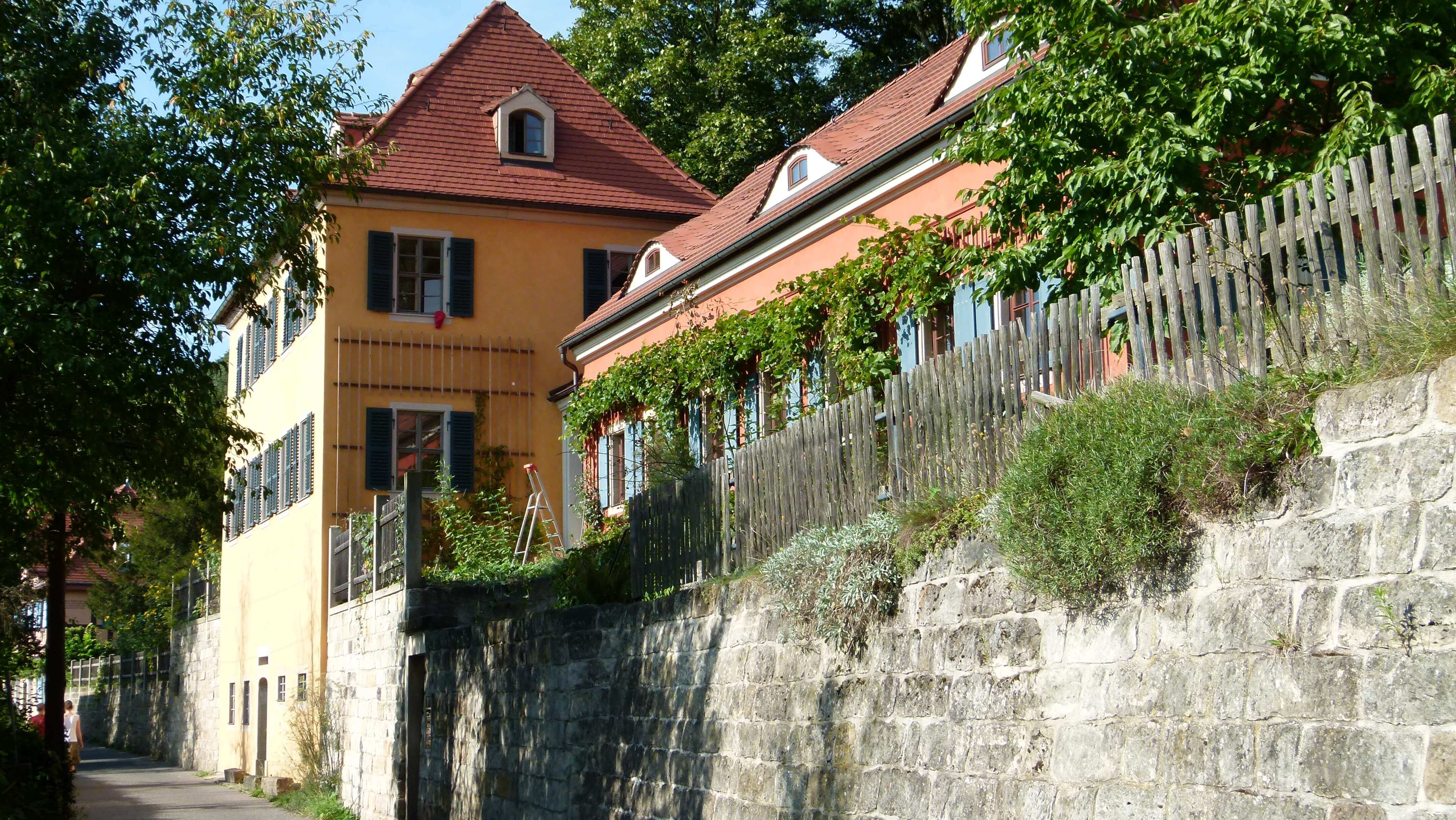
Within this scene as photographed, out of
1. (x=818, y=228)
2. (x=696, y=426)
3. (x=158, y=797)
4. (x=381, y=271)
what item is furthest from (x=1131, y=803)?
(x=158, y=797)

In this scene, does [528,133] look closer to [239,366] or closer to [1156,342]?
[239,366]

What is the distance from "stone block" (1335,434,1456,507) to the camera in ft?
15.2

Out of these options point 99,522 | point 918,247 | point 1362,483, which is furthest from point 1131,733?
point 99,522

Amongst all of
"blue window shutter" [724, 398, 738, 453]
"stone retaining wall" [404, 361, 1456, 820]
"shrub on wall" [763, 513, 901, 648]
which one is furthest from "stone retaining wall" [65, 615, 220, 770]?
"shrub on wall" [763, 513, 901, 648]

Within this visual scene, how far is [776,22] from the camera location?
103 feet

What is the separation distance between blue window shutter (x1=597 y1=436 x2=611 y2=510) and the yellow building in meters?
3.12

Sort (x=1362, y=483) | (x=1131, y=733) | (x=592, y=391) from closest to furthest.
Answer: (x=1362, y=483)
(x=1131, y=733)
(x=592, y=391)

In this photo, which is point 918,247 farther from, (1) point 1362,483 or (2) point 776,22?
(2) point 776,22

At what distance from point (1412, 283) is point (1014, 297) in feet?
23.7

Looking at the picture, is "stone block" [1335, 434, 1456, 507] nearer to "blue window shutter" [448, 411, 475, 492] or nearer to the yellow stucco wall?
the yellow stucco wall

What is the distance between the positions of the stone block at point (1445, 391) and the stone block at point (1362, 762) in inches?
38.7

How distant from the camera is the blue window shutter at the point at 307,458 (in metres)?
23.7

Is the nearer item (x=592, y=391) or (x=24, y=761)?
(x=24, y=761)

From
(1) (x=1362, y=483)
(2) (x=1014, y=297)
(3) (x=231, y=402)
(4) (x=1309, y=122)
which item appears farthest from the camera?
(3) (x=231, y=402)
